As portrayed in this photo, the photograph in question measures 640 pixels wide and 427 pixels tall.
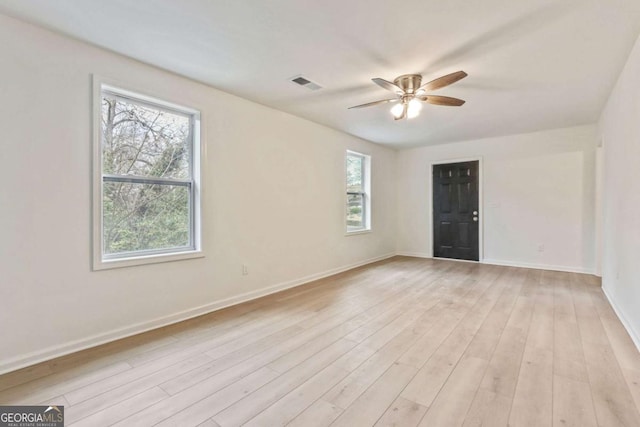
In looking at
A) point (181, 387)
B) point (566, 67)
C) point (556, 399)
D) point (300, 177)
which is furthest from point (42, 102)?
point (566, 67)

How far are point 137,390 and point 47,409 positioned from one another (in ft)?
1.48

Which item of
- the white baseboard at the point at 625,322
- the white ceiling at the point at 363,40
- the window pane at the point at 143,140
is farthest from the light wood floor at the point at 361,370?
the white ceiling at the point at 363,40

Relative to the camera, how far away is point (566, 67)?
288 cm

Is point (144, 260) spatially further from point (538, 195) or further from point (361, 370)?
point (538, 195)

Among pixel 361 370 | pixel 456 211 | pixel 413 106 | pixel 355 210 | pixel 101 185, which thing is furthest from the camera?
pixel 456 211

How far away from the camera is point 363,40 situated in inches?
95.1

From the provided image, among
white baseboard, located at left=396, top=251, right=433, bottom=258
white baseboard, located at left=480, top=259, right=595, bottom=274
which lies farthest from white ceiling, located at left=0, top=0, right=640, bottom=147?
white baseboard, located at left=396, top=251, right=433, bottom=258

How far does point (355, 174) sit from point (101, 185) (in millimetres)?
4282

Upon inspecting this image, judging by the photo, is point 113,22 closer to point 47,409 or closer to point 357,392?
point 47,409

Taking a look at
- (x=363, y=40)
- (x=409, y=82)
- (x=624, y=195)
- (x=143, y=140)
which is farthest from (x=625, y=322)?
(x=143, y=140)

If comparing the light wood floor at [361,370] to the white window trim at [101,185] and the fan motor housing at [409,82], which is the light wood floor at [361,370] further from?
the fan motor housing at [409,82]

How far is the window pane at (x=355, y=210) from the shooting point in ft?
18.8

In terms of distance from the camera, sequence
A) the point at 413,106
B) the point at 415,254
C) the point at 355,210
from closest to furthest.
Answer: the point at 413,106 → the point at 355,210 → the point at 415,254

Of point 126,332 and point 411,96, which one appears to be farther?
point 411,96
